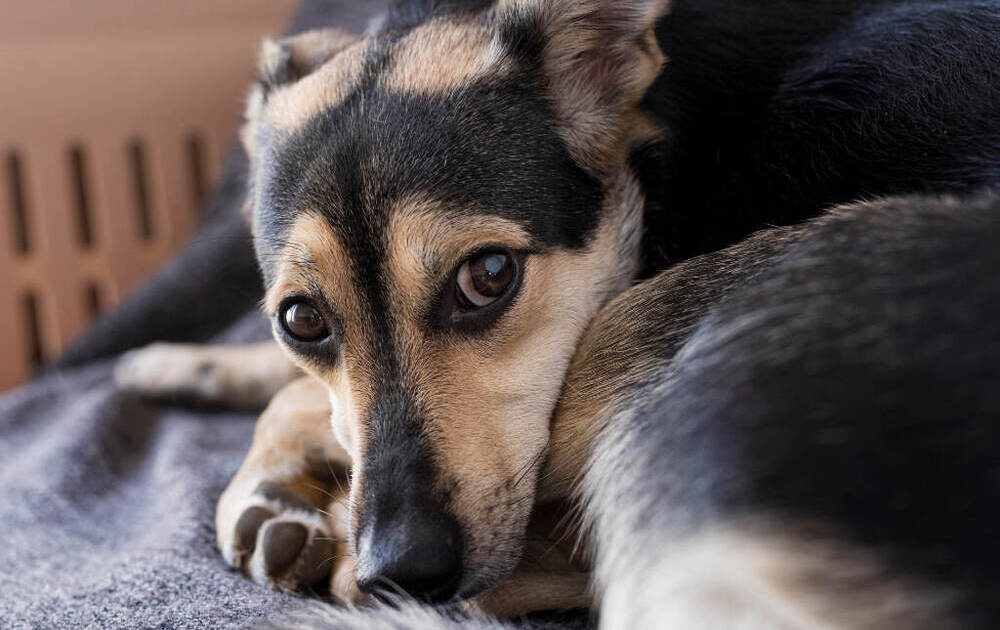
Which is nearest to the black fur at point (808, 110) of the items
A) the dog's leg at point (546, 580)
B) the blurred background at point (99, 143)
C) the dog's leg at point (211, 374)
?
the dog's leg at point (546, 580)

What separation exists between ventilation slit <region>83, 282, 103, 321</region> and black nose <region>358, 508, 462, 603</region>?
2.28m

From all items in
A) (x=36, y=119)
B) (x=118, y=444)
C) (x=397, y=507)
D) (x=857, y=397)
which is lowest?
(x=118, y=444)

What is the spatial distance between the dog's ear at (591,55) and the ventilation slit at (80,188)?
2086 mm

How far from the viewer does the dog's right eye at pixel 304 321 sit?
4.46 feet

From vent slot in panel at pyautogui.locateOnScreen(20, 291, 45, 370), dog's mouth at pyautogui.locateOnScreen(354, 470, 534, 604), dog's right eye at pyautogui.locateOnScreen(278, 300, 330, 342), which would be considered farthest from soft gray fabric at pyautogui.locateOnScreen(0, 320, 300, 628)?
vent slot in panel at pyautogui.locateOnScreen(20, 291, 45, 370)

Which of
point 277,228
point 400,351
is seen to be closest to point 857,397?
point 400,351

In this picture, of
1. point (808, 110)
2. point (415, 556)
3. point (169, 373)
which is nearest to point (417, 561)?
point (415, 556)

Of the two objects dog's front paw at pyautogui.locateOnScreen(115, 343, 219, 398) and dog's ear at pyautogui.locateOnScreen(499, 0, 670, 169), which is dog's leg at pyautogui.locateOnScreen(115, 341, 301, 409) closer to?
dog's front paw at pyautogui.locateOnScreen(115, 343, 219, 398)

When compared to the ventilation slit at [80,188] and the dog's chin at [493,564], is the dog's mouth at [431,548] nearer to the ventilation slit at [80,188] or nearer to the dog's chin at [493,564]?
the dog's chin at [493,564]

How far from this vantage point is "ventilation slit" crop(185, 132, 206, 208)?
10.7 feet

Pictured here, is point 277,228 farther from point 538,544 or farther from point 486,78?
point 538,544

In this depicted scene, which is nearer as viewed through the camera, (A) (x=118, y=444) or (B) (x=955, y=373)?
(B) (x=955, y=373)

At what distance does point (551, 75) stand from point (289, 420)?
0.66 m

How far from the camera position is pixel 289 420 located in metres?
1.56
